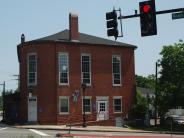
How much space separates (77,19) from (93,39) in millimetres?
3161

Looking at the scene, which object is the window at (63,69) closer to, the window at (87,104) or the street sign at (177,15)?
the window at (87,104)

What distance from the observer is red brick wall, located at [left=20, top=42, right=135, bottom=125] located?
168 feet

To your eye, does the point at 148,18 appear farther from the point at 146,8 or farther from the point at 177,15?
the point at 177,15

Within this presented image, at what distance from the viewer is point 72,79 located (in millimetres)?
52469

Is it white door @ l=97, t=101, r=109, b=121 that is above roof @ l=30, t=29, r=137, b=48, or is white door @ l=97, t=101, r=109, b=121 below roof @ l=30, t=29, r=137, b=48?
below

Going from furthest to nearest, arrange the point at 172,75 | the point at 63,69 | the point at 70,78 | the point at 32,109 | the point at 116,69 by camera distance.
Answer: the point at 172,75 → the point at 116,69 → the point at 70,78 → the point at 63,69 → the point at 32,109

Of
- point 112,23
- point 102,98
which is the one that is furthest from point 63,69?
point 112,23

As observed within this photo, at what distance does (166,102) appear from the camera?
62.0m

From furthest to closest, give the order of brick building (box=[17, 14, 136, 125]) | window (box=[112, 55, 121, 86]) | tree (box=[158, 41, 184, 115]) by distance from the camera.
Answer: tree (box=[158, 41, 184, 115])
window (box=[112, 55, 121, 86])
brick building (box=[17, 14, 136, 125])

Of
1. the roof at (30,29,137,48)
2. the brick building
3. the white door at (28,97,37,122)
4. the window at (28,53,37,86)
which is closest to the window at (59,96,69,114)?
the brick building

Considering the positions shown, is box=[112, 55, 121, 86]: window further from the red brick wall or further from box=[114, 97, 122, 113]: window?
box=[114, 97, 122, 113]: window

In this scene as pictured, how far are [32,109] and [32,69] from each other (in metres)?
3.91

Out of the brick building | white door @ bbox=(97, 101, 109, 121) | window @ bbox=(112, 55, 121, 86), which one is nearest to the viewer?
the brick building

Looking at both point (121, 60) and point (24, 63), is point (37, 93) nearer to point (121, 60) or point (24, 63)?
point (24, 63)
